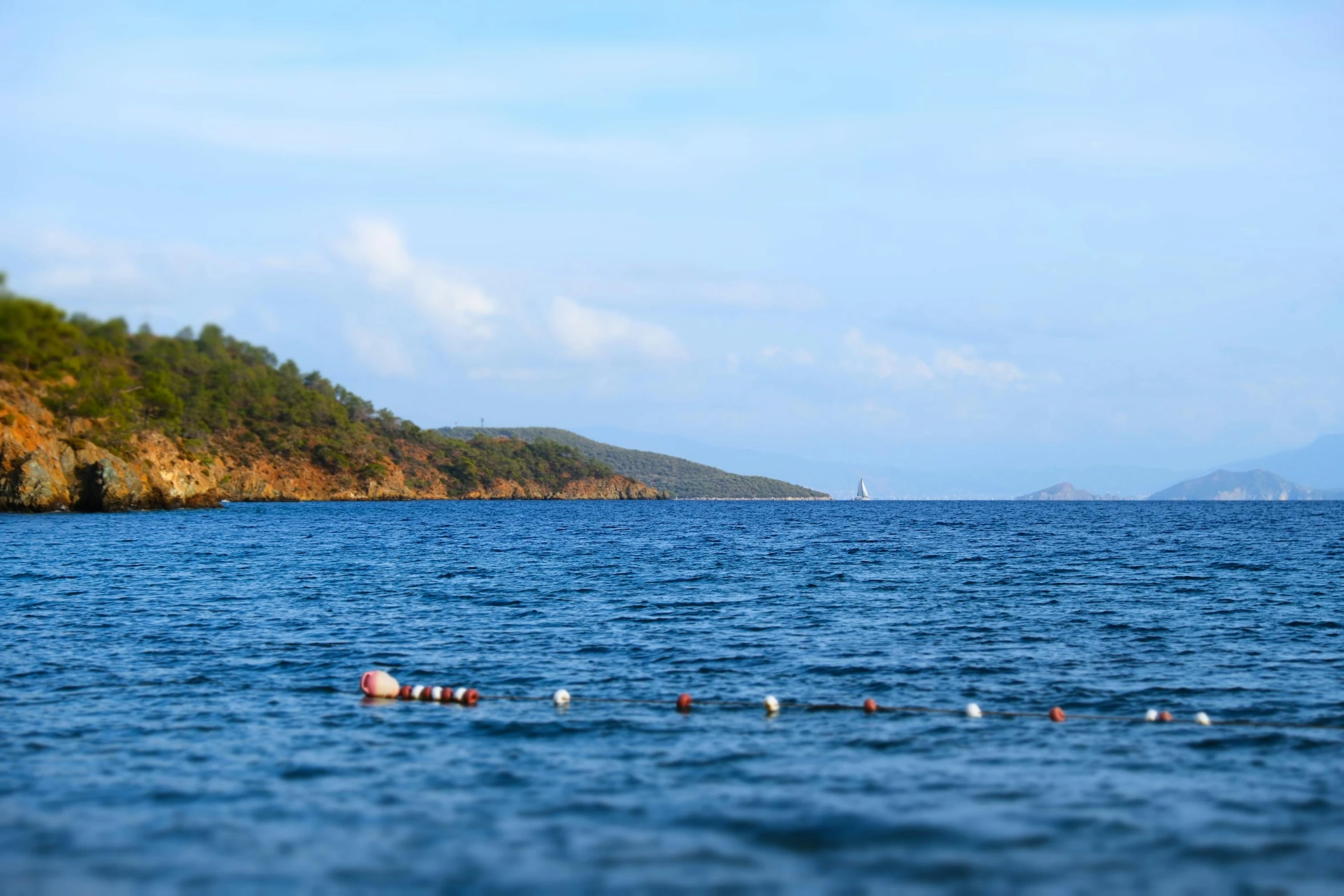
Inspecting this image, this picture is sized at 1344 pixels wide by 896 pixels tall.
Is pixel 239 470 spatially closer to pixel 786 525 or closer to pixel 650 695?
pixel 786 525

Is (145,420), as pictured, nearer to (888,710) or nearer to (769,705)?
(769,705)

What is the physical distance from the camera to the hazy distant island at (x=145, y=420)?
1814 cm

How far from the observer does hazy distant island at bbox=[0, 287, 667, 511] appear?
1814 centimetres

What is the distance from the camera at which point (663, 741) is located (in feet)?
60.9

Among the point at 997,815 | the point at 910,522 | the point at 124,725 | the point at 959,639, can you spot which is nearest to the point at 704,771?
the point at 997,815

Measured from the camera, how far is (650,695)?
22.6 metres

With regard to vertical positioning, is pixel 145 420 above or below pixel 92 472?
above

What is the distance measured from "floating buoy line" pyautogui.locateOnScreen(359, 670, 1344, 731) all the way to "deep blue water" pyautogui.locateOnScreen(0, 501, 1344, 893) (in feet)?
1.09

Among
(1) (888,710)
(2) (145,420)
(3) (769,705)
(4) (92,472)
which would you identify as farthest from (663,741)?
(4) (92,472)

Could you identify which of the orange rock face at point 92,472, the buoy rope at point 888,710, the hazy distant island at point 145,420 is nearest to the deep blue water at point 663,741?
the buoy rope at point 888,710

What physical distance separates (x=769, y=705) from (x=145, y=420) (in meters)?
93.2

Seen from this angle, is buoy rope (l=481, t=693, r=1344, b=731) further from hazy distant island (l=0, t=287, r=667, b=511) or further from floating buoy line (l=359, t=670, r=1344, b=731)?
hazy distant island (l=0, t=287, r=667, b=511)

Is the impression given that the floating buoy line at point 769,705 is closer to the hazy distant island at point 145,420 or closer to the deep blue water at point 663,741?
the deep blue water at point 663,741

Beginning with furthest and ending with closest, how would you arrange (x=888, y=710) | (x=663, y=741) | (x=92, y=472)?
(x=92, y=472)
(x=888, y=710)
(x=663, y=741)
